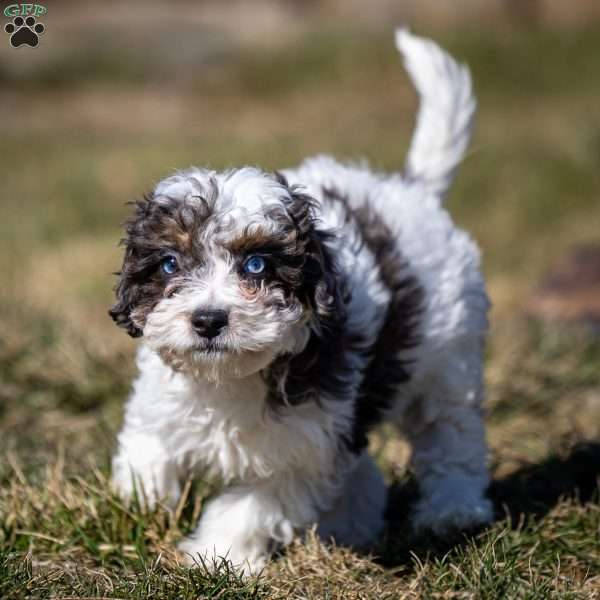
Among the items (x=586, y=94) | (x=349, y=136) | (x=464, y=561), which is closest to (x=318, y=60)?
(x=349, y=136)

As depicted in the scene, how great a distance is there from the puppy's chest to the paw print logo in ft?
6.43

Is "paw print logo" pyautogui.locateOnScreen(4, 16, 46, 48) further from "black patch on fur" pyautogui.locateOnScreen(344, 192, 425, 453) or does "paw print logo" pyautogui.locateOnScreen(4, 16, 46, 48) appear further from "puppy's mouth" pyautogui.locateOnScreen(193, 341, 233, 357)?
"puppy's mouth" pyautogui.locateOnScreen(193, 341, 233, 357)

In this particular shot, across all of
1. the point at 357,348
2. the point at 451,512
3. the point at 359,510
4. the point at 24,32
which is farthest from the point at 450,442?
the point at 24,32

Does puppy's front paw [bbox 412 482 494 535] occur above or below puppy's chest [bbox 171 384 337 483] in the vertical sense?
below

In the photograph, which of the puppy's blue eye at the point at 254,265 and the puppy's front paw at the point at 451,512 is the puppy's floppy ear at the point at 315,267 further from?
the puppy's front paw at the point at 451,512

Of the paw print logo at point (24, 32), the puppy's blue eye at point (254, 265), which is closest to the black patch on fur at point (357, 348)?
the puppy's blue eye at point (254, 265)

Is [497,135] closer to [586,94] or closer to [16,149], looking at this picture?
[586,94]

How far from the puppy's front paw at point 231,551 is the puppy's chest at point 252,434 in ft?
0.91

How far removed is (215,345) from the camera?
376 centimetres

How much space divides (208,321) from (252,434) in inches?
29.5

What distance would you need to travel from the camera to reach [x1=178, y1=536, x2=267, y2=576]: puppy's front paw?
4453 mm

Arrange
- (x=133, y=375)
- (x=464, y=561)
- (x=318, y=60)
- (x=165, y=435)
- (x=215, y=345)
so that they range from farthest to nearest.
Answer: (x=318, y=60) → (x=133, y=375) → (x=165, y=435) → (x=464, y=561) → (x=215, y=345)

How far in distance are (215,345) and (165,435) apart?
861 mm

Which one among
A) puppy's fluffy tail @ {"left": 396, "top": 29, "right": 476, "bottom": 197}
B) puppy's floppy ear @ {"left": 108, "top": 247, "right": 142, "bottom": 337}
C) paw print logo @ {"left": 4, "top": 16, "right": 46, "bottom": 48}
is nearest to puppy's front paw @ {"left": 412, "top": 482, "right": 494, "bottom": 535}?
puppy's fluffy tail @ {"left": 396, "top": 29, "right": 476, "bottom": 197}
